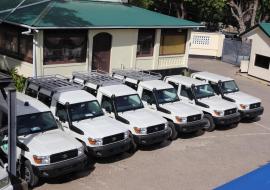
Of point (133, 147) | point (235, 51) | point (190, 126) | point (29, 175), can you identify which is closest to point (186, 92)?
point (190, 126)

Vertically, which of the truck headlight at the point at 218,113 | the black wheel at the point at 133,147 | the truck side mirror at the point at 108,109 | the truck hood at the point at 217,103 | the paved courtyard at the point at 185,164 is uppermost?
the truck side mirror at the point at 108,109

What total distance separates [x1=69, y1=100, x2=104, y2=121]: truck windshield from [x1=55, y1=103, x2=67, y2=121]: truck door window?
241mm

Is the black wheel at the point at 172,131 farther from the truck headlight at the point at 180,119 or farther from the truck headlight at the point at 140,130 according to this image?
the truck headlight at the point at 140,130

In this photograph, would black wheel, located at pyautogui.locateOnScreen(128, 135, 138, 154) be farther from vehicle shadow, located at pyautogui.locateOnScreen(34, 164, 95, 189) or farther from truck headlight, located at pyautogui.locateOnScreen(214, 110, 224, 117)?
truck headlight, located at pyautogui.locateOnScreen(214, 110, 224, 117)

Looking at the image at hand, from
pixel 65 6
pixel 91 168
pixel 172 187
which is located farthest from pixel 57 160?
pixel 65 6

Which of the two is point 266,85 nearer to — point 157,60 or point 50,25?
point 157,60

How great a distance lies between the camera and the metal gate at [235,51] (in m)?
33.2

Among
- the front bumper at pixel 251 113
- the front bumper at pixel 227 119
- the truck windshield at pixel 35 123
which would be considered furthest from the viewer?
the front bumper at pixel 251 113

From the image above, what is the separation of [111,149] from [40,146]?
2.29m

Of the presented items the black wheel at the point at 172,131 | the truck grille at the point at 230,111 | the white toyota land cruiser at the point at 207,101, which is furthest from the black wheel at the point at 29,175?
the truck grille at the point at 230,111

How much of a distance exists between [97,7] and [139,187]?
13.7 meters

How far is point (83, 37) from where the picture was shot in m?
19.8

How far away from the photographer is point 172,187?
11.8 meters

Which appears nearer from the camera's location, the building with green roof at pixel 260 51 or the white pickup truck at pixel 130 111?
the white pickup truck at pixel 130 111
